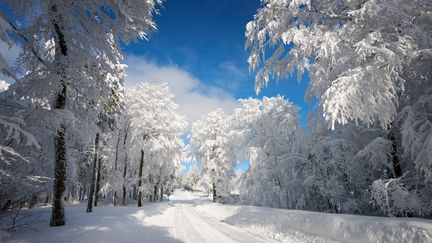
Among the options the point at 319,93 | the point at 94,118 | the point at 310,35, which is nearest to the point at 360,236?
the point at 319,93

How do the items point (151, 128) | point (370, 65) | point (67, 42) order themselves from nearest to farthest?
point (370, 65), point (67, 42), point (151, 128)

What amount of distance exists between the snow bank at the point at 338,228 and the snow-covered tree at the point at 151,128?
1468cm

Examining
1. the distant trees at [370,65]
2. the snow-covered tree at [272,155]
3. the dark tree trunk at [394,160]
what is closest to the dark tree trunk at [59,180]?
the distant trees at [370,65]

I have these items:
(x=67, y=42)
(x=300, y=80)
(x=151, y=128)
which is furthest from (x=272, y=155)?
(x=67, y=42)

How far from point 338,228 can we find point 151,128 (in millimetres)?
20941

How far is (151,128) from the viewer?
84.3 feet

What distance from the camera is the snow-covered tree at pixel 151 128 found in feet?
81.8

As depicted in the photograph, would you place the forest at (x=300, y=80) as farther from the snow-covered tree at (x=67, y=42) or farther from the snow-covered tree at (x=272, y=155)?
the snow-covered tree at (x=272, y=155)

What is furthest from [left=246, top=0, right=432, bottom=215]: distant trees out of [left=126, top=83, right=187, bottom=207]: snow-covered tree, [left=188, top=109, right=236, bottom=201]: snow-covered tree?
[left=188, top=109, right=236, bottom=201]: snow-covered tree

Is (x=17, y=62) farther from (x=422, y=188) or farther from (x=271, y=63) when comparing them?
(x=422, y=188)

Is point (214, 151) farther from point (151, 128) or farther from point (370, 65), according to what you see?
point (370, 65)

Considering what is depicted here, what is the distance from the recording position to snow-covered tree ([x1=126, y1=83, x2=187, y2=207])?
982 inches

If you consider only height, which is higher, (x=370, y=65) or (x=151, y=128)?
(x=151, y=128)

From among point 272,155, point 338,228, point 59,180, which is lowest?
point 338,228
